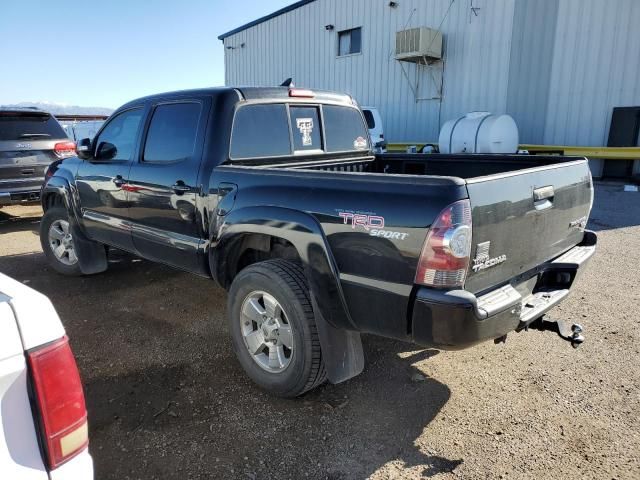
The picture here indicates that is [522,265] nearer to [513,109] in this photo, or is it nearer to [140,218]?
[140,218]

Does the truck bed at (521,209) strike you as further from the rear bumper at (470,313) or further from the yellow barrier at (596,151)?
the yellow barrier at (596,151)

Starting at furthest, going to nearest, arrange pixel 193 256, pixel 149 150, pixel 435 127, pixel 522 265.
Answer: pixel 435 127 < pixel 149 150 < pixel 193 256 < pixel 522 265

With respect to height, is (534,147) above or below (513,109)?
below

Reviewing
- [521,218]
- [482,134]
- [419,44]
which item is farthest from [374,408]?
[419,44]

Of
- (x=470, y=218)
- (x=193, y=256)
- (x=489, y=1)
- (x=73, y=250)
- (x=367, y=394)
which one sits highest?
(x=489, y=1)

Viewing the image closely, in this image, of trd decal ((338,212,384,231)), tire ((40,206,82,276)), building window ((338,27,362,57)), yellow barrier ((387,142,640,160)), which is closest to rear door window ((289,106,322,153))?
trd decal ((338,212,384,231))

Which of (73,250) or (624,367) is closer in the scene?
(624,367)

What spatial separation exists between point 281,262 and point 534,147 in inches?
499

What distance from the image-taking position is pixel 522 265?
2809 mm

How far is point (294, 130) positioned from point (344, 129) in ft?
2.20

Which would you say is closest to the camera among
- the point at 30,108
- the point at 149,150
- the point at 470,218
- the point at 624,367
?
the point at 470,218

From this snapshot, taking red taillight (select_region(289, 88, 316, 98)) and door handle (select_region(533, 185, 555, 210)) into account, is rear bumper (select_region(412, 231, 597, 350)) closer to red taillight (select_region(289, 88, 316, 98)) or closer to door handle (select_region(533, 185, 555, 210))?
door handle (select_region(533, 185, 555, 210))

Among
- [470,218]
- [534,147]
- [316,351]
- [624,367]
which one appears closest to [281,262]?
[316,351]

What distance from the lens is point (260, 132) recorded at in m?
3.77
